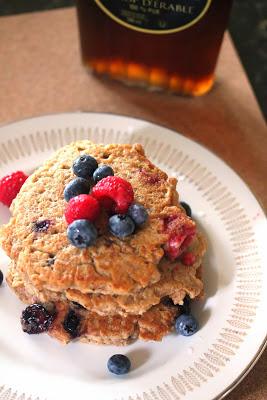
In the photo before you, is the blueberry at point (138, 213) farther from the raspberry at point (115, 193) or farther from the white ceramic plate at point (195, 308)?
the white ceramic plate at point (195, 308)

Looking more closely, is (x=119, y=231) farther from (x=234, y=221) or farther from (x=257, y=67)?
(x=257, y=67)

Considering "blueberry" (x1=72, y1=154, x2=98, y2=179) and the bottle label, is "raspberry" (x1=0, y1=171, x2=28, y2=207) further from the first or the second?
the bottle label

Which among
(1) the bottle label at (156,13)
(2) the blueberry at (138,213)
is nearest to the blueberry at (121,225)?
(2) the blueberry at (138,213)

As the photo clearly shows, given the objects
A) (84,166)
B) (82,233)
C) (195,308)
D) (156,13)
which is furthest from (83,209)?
(156,13)

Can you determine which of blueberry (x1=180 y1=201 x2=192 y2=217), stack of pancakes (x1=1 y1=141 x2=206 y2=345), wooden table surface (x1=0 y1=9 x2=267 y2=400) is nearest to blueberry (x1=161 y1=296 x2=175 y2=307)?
stack of pancakes (x1=1 y1=141 x2=206 y2=345)

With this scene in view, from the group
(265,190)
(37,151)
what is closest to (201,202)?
(265,190)

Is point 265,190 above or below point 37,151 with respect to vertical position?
below
